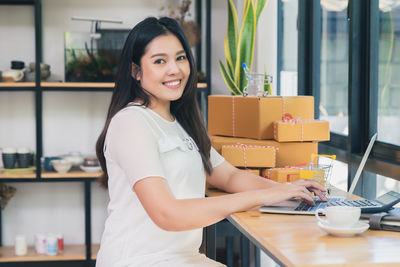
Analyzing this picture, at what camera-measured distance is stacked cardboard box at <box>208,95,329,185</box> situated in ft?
7.43

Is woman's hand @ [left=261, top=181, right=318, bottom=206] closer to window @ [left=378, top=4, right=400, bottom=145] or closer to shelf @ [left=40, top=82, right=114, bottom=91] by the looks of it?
window @ [left=378, top=4, right=400, bottom=145]

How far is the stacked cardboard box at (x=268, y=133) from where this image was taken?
7.43 ft

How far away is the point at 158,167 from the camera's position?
165 centimetres

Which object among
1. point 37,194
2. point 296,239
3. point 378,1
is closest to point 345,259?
point 296,239

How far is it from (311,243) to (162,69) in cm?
74

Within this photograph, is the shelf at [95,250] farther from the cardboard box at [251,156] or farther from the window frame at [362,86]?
the cardboard box at [251,156]

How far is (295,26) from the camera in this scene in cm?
359

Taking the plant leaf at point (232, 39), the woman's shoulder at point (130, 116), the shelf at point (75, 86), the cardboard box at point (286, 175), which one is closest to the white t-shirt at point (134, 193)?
the woman's shoulder at point (130, 116)

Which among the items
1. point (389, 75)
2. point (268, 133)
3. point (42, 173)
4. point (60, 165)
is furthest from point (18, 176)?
point (389, 75)

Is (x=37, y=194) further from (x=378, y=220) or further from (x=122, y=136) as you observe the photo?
(x=378, y=220)

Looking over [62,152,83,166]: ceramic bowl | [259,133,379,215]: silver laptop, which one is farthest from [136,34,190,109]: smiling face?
[62,152,83,166]: ceramic bowl

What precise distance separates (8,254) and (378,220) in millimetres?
2876

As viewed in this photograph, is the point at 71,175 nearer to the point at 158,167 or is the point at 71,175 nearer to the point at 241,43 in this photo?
the point at 241,43

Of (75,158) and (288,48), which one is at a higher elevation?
(288,48)
